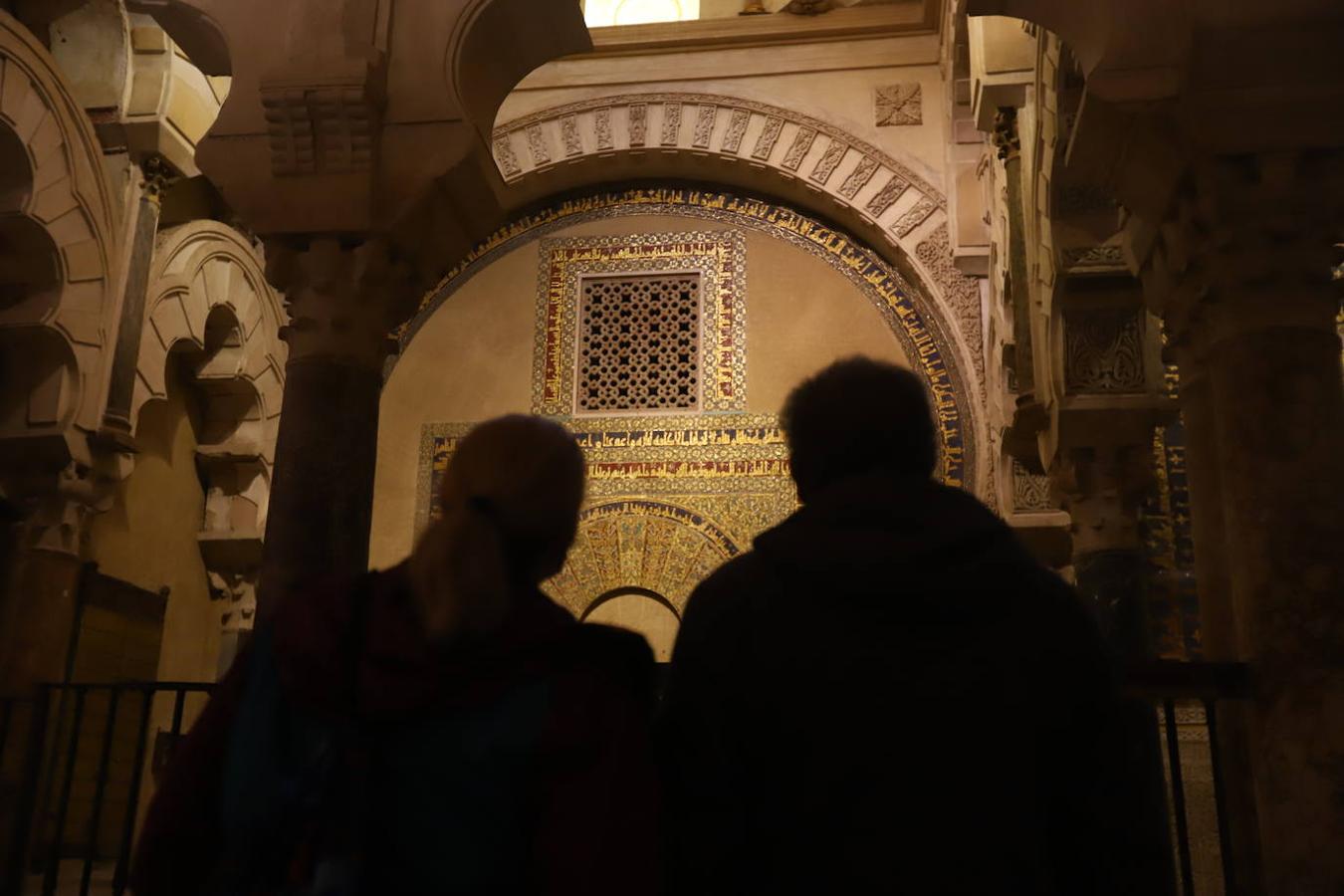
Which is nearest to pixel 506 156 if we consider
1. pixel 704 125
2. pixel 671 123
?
pixel 671 123

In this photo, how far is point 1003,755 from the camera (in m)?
1.20

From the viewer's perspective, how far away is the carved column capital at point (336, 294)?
3768 millimetres

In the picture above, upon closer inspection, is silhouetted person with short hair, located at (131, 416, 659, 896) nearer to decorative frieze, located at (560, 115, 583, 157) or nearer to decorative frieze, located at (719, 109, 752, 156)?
decorative frieze, located at (719, 109, 752, 156)

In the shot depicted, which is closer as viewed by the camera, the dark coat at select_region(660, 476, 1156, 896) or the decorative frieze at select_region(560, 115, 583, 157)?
the dark coat at select_region(660, 476, 1156, 896)

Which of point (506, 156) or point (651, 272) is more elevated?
point (506, 156)

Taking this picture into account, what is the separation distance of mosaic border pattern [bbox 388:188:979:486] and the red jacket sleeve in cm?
713

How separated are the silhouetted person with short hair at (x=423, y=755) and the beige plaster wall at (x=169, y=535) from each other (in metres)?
6.65

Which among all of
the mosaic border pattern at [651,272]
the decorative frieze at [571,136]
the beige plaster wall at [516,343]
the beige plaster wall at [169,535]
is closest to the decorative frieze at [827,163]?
the beige plaster wall at [516,343]

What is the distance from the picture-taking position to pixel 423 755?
1.12 metres

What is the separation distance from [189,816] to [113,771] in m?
6.81

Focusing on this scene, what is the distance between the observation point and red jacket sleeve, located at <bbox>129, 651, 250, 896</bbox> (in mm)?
1190

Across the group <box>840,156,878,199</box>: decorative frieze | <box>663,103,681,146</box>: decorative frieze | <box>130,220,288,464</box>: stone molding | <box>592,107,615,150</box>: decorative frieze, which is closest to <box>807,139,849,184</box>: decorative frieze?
<box>840,156,878,199</box>: decorative frieze

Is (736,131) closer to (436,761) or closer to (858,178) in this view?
(858,178)

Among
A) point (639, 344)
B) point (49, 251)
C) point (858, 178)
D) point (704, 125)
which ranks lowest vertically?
point (49, 251)
